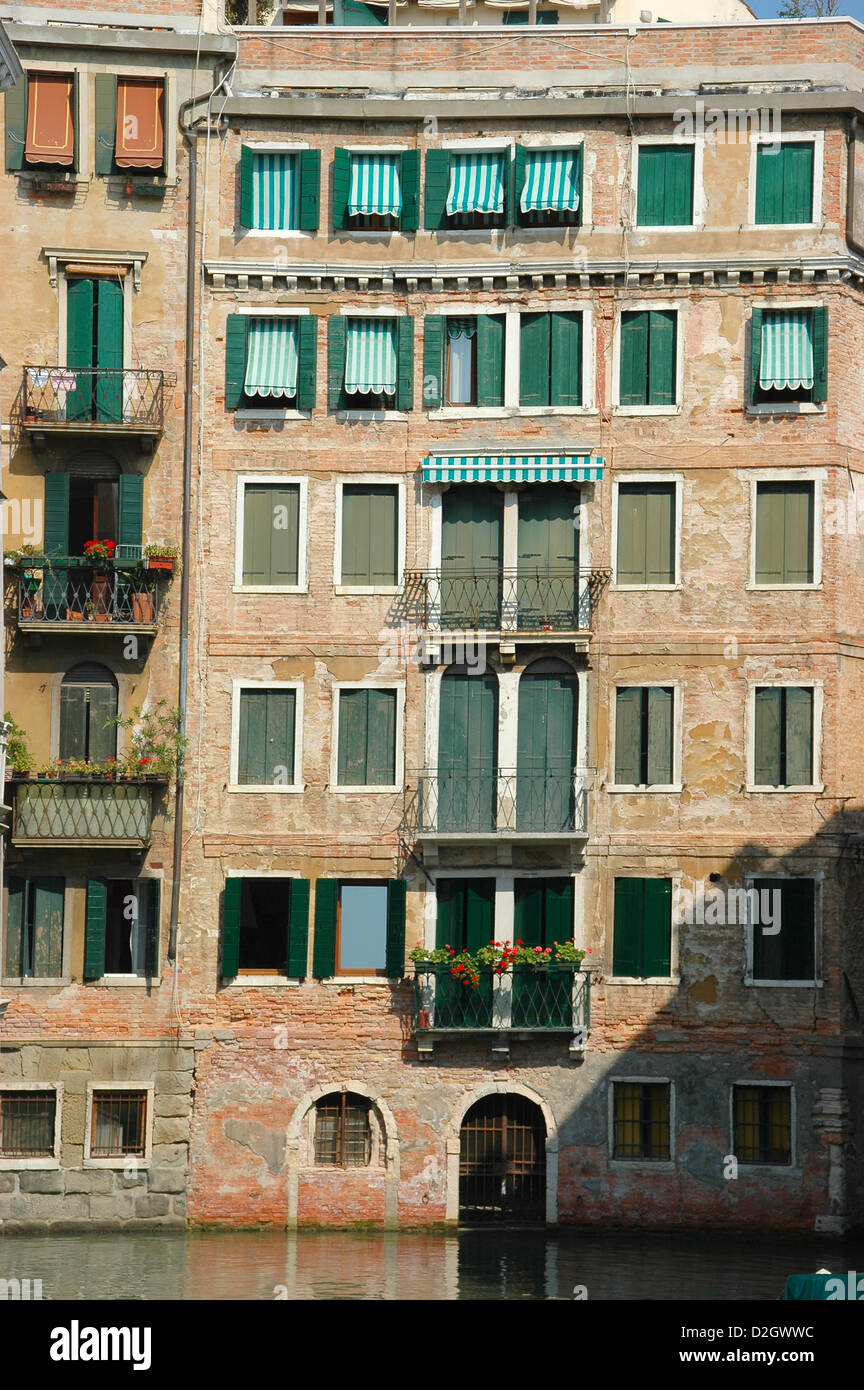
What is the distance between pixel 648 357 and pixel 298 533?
750 centimetres

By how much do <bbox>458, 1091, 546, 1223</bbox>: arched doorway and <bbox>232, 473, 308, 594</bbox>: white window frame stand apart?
1034 centimetres

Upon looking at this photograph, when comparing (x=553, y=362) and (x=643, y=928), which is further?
(x=553, y=362)

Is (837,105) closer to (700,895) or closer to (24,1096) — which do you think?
(700,895)

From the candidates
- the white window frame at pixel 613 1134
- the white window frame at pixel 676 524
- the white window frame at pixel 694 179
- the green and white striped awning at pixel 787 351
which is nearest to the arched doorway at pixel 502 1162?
the white window frame at pixel 613 1134

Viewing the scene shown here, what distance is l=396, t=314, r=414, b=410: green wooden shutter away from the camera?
42688 mm

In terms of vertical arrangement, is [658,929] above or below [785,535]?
below

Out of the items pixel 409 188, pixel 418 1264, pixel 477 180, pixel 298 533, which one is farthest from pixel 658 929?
pixel 409 188

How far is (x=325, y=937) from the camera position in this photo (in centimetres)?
4169

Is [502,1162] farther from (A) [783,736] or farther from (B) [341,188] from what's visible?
(B) [341,188]

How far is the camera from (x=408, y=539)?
140 feet

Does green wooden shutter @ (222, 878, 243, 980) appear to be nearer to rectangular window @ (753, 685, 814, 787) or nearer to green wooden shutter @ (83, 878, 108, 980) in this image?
green wooden shutter @ (83, 878, 108, 980)

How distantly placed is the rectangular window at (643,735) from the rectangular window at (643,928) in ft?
6.41

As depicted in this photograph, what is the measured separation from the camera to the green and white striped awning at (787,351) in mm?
42125
